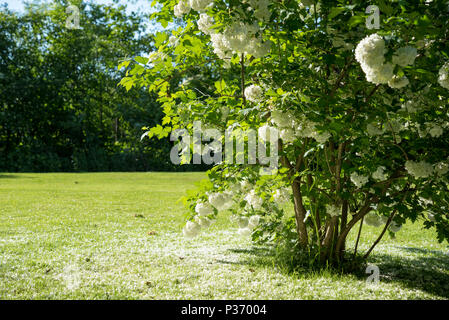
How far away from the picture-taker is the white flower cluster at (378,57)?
7.13 feet

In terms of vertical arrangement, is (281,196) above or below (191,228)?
above

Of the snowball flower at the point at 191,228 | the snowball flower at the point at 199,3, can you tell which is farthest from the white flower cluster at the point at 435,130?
the snowball flower at the point at 191,228

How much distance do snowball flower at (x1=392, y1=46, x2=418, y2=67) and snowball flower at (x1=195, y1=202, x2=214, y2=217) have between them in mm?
2112

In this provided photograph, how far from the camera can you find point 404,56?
220cm

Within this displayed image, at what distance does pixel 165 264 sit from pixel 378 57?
2.88 metres

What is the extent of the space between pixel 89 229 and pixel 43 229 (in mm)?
627

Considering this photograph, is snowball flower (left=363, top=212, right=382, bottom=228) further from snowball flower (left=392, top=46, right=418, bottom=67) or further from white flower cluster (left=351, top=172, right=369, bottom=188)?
snowball flower (left=392, top=46, right=418, bottom=67)

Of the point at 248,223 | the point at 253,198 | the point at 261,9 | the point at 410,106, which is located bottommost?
the point at 248,223

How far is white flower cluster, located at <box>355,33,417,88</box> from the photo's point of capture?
2.17 m

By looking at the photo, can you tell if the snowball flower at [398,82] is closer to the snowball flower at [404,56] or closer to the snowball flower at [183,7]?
the snowball flower at [404,56]

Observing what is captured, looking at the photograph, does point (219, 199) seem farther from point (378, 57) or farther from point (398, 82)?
point (378, 57)

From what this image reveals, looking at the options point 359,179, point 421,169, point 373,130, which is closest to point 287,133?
point 373,130

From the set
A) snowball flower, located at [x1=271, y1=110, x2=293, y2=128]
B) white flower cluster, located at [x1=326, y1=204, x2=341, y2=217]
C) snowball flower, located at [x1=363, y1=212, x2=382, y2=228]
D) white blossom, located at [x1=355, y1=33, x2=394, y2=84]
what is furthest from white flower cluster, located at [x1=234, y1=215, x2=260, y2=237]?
white blossom, located at [x1=355, y1=33, x2=394, y2=84]

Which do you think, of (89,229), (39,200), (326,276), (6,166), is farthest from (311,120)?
(6,166)
